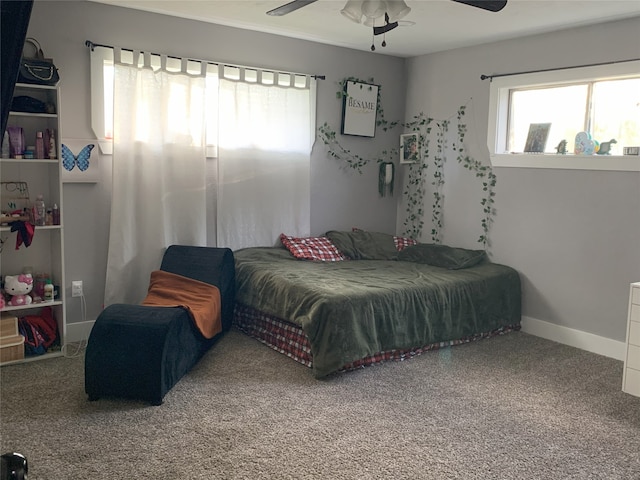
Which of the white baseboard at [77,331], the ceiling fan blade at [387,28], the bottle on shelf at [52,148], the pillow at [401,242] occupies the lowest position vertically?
the white baseboard at [77,331]

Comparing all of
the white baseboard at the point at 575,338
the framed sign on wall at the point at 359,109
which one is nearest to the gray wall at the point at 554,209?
the white baseboard at the point at 575,338

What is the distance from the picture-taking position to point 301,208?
15.8ft

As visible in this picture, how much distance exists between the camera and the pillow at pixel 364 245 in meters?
4.87

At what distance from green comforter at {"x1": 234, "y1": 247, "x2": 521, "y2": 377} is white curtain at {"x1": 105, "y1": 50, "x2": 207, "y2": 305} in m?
0.59

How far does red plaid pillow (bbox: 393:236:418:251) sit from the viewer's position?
505cm

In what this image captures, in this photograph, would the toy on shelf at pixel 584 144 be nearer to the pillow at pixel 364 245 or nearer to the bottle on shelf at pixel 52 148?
the pillow at pixel 364 245

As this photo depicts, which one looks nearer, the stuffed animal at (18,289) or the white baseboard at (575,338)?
the stuffed animal at (18,289)

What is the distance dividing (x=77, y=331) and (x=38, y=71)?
1.74m

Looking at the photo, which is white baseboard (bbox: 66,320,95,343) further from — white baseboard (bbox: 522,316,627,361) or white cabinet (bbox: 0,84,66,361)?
white baseboard (bbox: 522,316,627,361)

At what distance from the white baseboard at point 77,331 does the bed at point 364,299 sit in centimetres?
106

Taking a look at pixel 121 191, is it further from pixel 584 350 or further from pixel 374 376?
pixel 584 350

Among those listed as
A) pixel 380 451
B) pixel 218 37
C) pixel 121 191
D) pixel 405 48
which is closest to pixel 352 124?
pixel 405 48

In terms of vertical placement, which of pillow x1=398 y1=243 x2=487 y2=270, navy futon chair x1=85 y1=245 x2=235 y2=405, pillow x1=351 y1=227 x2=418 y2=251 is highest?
pillow x1=351 y1=227 x2=418 y2=251

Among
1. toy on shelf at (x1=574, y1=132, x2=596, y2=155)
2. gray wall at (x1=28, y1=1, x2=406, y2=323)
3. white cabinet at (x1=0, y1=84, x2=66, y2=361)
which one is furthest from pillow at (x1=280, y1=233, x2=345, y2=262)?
toy on shelf at (x1=574, y1=132, x2=596, y2=155)
